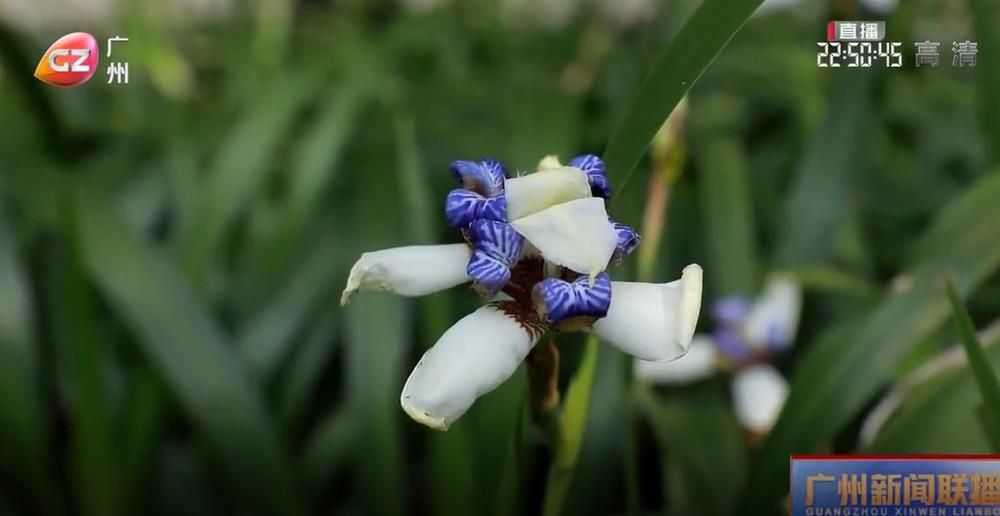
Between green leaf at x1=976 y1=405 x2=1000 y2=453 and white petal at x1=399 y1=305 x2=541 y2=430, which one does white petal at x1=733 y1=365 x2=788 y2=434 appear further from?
white petal at x1=399 y1=305 x2=541 y2=430

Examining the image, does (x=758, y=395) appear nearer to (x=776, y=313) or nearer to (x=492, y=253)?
(x=776, y=313)

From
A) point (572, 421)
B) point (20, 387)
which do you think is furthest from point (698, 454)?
point (20, 387)

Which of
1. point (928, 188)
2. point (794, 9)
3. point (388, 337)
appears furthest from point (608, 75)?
point (388, 337)

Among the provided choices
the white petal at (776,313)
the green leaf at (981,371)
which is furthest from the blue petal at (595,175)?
the white petal at (776,313)

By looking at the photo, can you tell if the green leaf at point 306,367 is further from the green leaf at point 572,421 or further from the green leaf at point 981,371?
the green leaf at point 981,371

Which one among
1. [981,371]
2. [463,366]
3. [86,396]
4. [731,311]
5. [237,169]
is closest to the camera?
[463,366]

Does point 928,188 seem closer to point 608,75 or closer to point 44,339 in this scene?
point 608,75
